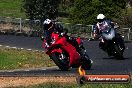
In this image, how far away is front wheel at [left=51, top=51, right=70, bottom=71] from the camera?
18516 millimetres

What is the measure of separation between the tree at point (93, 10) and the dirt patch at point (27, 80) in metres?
25.4

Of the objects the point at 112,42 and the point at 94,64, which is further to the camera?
the point at 112,42

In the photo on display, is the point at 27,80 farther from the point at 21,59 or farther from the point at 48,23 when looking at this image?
the point at 21,59

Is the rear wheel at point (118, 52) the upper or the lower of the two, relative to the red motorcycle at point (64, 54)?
lower

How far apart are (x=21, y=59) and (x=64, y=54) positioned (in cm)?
537

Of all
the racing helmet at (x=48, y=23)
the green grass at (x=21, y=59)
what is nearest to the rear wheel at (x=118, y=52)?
the green grass at (x=21, y=59)

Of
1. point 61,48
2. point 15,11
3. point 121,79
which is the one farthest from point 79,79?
point 15,11

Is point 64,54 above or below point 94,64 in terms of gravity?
above

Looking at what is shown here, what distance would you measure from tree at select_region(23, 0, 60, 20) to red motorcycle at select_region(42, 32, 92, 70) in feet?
82.7

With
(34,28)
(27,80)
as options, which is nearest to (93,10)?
(34,28)

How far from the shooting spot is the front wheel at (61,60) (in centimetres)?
1852

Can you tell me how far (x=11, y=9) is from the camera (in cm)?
5884

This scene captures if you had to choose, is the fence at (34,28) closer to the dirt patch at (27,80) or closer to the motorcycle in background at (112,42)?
the motorcycle in background at (112,42)

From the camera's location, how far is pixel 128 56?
2416cm
